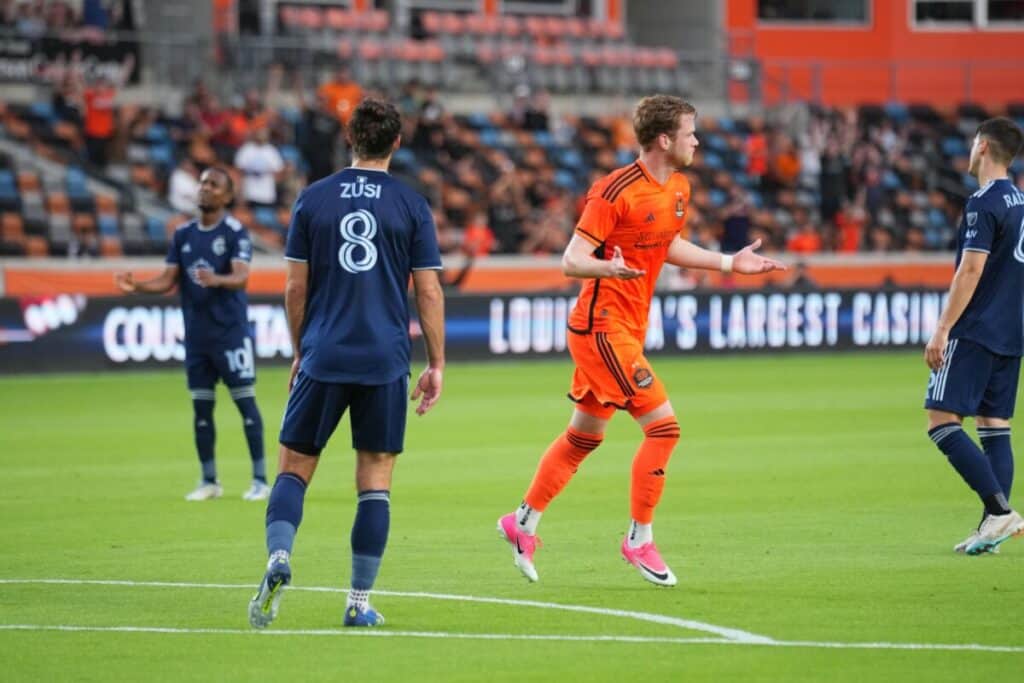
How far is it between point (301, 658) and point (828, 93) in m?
36.1

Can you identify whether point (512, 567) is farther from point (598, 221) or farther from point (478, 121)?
point (478, 121)

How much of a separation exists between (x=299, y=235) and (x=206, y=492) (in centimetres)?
564

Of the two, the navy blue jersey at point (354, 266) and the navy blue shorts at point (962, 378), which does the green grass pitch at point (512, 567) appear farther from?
the navy blue jersey at point (354, 266)

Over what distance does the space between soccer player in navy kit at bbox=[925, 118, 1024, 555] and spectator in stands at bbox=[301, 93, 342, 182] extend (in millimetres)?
19914

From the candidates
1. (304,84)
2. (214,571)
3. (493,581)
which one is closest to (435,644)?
(493,581)

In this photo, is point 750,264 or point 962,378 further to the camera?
point 962,378

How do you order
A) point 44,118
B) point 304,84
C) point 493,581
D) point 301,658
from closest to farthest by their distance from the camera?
point 301,658
point 493,581
point 44,118
point 304,84

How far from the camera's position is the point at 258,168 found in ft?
96.0

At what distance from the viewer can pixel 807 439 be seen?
17.3 metres

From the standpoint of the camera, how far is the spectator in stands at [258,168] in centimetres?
2923

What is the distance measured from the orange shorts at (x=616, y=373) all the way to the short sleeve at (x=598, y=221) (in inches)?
20.3

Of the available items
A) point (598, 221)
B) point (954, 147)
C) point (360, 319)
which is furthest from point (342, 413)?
point (954, 147)

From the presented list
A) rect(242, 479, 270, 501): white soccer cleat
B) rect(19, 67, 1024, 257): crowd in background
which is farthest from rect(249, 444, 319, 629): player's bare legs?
rect(19, 67, 1024, 257): crowd in background

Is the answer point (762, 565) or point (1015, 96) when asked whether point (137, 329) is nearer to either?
point (762, 565)
